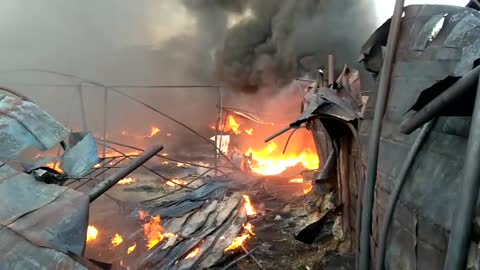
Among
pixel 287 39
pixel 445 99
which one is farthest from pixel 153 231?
pixel 287 39

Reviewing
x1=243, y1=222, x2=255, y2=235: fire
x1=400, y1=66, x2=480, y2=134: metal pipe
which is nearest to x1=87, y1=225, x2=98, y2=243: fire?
x1=243, y1=222, x2=255, y2=235: fire

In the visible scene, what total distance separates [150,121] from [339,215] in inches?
519

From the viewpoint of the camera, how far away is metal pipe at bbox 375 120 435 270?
8.32ft

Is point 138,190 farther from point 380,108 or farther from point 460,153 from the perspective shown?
point 460,153

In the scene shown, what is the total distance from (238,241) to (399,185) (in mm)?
4667

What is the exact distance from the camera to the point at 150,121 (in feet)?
60.2

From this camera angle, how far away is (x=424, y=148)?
255cm

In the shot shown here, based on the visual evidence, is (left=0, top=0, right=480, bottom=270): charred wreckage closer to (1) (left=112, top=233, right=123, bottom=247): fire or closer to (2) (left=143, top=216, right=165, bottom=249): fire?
(2) (left=143, top=216, right=165, bottom=249): fire

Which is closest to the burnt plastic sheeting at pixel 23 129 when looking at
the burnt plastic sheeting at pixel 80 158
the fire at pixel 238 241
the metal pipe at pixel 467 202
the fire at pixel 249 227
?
the burnt plastic sheeting at pixel 80 158

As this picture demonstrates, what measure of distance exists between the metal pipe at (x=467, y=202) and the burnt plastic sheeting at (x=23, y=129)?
402 centimetres

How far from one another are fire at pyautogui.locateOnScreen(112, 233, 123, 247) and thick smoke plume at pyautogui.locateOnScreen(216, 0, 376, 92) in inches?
487

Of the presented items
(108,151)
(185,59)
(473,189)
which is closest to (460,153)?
(473,189)

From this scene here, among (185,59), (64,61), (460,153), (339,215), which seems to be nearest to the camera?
(460,153)

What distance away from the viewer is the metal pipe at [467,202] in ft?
5.35
